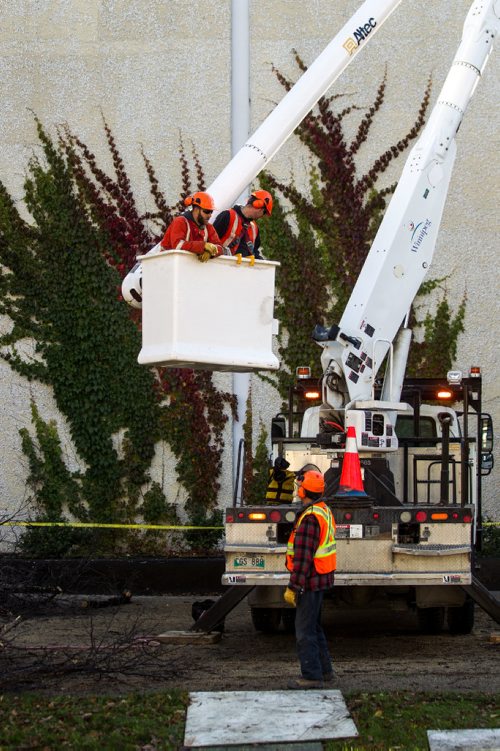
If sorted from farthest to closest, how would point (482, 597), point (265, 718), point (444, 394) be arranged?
point (444, 394)
point (482, 597)
point (265, 718)

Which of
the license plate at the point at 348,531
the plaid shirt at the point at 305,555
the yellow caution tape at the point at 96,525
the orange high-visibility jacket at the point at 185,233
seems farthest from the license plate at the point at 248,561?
the yellow caution tape at the point at 96,525

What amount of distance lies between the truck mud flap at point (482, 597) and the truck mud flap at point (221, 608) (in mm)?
2003

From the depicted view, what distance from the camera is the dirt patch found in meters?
9.34

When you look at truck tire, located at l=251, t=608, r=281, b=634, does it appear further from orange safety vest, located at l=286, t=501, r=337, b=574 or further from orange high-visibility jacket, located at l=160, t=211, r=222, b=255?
orange high-visibility jacket, located at l=160, t=211, r=222, b=255

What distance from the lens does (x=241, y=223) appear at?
1052 cm

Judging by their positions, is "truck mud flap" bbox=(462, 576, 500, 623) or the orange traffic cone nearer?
"truck mud flap" bbox=(462, 576, 500, 623)

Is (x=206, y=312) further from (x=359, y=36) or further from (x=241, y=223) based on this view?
(x=359, y=36)

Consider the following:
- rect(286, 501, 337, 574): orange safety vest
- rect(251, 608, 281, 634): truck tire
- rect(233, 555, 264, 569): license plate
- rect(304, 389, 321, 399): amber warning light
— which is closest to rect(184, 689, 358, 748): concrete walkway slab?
rect(286, 501, 337, 574): orange safety vest

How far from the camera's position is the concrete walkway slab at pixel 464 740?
24.0ft

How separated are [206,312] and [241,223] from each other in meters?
1.13

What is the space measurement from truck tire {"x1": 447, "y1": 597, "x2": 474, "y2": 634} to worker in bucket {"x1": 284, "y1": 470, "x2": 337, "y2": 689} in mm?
3078

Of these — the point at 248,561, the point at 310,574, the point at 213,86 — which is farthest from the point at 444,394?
the point at 213,86

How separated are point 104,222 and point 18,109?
2307mm

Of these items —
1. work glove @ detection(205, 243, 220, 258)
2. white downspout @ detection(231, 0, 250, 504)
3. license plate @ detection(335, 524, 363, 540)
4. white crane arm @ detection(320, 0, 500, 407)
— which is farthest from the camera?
white downspout @ detection(231, 0, 250, 504)
